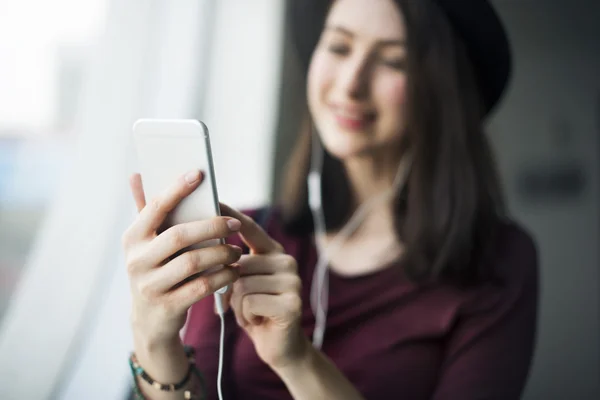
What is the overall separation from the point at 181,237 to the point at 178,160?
5cm

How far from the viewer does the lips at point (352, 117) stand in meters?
0.49

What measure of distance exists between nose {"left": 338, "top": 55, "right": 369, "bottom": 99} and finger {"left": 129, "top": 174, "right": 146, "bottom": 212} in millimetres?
224

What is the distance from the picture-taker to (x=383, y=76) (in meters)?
0.49

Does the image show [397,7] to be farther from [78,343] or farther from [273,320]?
[78,343]

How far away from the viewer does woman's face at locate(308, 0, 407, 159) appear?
473 millimetres

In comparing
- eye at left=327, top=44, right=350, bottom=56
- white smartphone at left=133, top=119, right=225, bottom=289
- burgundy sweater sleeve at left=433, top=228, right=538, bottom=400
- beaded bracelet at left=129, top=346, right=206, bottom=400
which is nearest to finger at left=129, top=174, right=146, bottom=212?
white smartphone at left=133, top=119, right=225, bottom=289

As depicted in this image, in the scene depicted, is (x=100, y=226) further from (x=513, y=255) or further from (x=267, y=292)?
(x=513, y=255)

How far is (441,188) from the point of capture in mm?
587

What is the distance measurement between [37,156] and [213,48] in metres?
0.20

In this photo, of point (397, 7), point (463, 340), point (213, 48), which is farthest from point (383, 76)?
point (463, 340)

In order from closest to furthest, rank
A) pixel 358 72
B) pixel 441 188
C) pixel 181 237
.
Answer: pixel 181 237 → pixel 358 72 → pixel 441 188

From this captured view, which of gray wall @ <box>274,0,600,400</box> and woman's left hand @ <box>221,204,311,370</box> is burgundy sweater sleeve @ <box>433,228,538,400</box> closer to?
gray wall @ <box>274,0,600,400</box>

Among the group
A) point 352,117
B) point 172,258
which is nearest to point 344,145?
point 352,117

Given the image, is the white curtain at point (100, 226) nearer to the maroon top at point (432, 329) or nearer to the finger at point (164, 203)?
the finger at point (164, 203)
